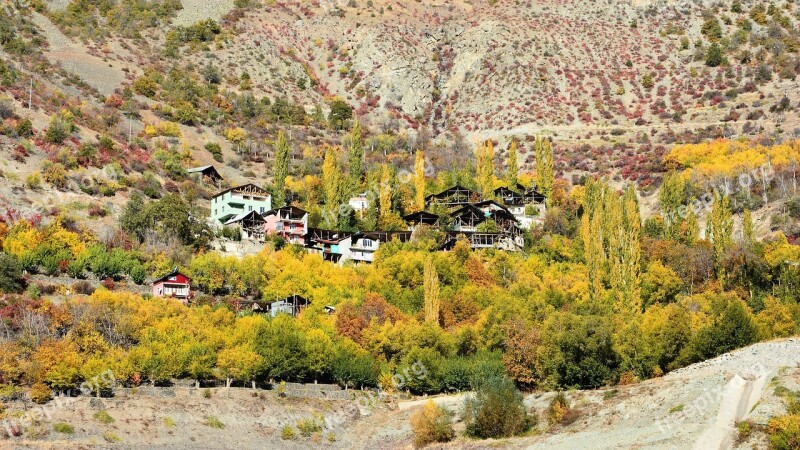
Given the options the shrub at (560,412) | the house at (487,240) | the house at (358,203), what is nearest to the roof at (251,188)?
the house at (358,203)

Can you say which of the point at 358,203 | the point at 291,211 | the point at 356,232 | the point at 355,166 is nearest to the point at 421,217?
the point at 356,232

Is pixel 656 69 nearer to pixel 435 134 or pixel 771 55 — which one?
pixel 771 55

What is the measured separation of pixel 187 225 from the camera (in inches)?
3356

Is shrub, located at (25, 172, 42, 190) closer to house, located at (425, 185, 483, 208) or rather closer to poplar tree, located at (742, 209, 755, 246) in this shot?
house, located at (425, 185, 483, 208)

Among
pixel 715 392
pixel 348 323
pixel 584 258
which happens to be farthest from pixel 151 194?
pixel 715 392

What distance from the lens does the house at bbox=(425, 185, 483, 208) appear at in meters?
102

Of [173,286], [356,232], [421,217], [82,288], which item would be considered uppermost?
[421,217]

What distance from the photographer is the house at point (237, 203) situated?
3772 inches

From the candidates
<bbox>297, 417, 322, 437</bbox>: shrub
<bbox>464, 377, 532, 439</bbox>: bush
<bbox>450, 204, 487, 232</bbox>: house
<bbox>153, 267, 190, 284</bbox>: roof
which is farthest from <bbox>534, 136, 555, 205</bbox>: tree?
<bbox>297, 417, 322, 437</bbox>: shrub

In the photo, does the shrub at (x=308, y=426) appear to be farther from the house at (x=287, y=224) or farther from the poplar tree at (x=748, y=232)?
the poplar tree at (x=748, y=232)

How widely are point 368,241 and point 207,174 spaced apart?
26457 mm

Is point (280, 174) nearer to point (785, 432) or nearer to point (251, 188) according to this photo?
point (251, 188)

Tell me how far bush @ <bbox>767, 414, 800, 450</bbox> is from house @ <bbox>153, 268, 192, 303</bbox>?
4488 cm

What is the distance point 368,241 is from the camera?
91.1 m
